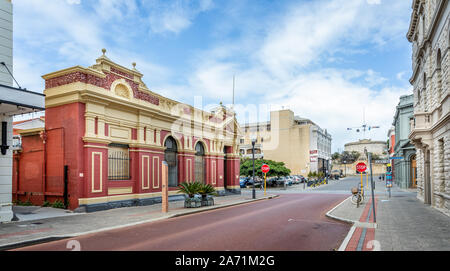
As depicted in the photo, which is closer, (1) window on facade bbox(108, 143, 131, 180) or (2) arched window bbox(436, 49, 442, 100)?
(2) arched window bbox(436, 49, 442, 100)

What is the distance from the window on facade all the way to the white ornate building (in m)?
15.3

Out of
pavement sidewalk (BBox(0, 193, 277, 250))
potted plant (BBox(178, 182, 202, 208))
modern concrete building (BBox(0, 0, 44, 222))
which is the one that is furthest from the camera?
potted plant (BBox(178, 182, 202, 208))

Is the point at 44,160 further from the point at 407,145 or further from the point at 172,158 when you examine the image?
the point at 407,145

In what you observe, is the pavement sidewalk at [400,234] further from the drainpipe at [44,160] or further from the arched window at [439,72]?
the drainpipe at [44,160]

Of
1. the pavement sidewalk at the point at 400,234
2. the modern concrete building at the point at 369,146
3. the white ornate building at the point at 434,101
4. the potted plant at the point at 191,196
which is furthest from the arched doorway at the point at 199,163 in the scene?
the modern concrete building at the point at 369,146

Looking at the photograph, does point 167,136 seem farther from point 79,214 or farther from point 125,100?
point 79,214

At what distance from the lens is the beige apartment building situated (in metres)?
72.2

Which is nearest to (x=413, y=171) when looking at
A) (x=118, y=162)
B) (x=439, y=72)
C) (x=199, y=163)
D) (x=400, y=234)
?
(x=439, y=72)

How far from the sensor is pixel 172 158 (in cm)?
2295

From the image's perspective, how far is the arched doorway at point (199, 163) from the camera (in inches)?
1005

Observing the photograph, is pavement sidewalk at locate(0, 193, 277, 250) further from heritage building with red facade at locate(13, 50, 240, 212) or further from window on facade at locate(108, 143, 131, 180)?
window on facade at locate(108, 143, 131, 180)

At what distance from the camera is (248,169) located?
141ft

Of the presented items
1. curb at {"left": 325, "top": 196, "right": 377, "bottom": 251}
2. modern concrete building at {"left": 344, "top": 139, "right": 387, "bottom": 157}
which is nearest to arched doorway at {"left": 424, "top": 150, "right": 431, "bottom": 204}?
curb at {"left": 325, "top": 196, "right": 377, "bottom": 251}
